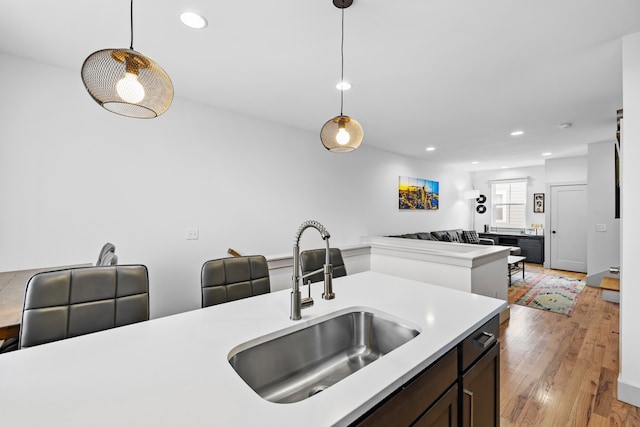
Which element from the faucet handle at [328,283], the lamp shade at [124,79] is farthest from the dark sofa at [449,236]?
the lamp shade at [124,79]

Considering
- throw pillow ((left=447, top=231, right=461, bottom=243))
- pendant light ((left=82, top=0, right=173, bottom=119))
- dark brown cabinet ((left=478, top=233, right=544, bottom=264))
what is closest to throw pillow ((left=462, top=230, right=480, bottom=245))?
throw pillow ((left=447, top=231, right=461, bottom=243))

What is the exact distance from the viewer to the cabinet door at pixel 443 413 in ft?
3.14

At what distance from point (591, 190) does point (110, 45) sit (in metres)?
7.12

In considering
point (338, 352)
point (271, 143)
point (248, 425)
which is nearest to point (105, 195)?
point (271, 143)

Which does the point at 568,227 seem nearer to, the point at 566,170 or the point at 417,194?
the point at 566,170

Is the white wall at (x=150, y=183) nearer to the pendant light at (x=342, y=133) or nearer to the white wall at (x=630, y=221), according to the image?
the pendant light at (x=342, y=133)

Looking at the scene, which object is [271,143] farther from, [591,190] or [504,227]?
[504,227]

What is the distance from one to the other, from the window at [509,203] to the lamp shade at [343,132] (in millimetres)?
7554

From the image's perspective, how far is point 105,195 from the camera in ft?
8.44

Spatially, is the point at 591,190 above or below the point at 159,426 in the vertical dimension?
above

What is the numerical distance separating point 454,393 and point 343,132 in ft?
4.90

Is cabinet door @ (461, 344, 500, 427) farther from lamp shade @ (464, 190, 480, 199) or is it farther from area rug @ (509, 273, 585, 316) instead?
lamp shade @ (464, 190, 480, 199)

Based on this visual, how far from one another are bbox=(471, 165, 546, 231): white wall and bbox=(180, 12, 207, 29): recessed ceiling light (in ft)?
27.0

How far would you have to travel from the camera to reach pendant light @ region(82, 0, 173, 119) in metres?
1.11
